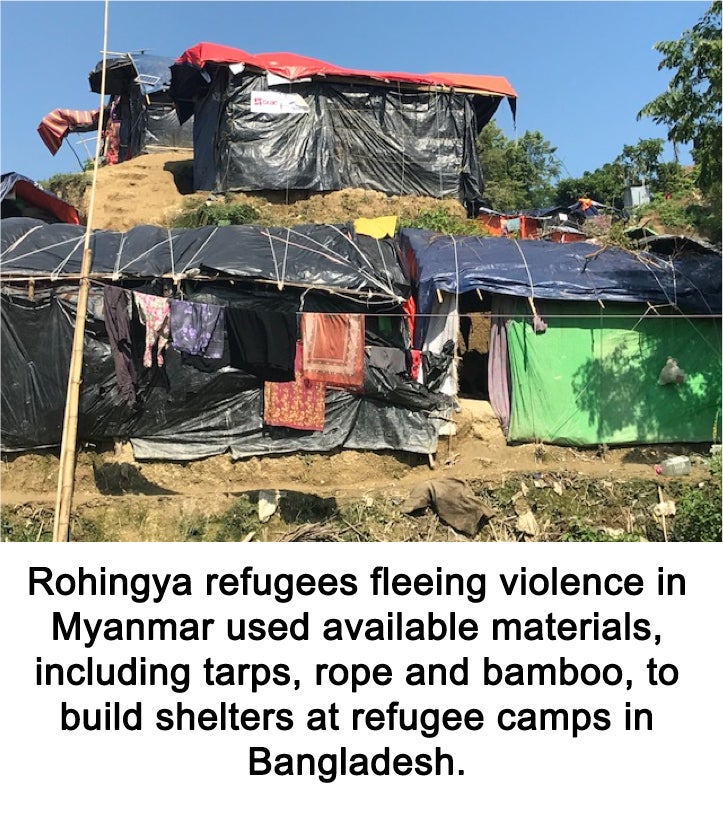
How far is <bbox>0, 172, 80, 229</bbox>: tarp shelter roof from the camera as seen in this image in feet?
39.1

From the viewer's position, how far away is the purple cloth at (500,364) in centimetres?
936

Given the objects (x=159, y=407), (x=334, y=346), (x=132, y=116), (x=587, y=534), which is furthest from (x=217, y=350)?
(x=132, y=116)

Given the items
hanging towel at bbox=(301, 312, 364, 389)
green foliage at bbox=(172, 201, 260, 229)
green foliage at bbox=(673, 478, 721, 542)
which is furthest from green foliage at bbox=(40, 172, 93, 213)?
green foliage at bbox=(673, 478, 721, 542)

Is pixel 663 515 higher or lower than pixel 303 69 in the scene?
lower

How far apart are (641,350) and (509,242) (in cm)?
236

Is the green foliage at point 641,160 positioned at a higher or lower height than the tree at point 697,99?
higher

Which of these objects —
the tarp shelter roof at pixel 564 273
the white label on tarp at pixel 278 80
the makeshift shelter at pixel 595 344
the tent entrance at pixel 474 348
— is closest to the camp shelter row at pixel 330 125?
the white label on tarp at pixel 278 80

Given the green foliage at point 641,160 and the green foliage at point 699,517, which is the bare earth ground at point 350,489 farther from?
the green foliage at point 641,160

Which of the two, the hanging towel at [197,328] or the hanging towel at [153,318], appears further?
the hanging towel at [197,328]

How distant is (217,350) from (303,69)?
22.8ft

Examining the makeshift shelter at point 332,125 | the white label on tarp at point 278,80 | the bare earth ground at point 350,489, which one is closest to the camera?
the bare earth ground at point 350,489

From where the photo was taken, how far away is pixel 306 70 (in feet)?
42.2

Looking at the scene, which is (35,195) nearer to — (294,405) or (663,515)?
(294,405)

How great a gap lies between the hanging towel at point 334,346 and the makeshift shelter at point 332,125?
5.57m
